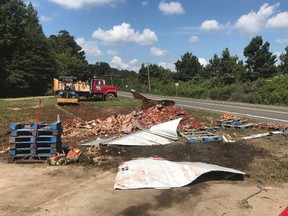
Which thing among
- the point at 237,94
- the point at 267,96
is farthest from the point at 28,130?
the point at 237,94

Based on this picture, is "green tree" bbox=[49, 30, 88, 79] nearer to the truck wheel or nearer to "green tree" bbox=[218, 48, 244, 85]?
"green tree" bbox=[218, 48, 244, 85]

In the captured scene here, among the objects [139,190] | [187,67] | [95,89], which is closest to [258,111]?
[95,89]

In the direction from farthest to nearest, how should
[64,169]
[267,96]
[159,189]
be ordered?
[267,96] < [64,169] < [159,189]

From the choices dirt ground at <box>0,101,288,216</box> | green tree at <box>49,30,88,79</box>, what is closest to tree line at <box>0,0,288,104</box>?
green tree at <box>49,30,88,79</box>

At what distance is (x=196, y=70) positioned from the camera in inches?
3469

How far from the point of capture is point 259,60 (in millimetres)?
57500

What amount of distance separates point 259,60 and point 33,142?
54.3 meters

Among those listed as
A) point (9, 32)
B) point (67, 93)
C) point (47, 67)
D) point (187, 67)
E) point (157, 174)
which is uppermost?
point (9, 32)

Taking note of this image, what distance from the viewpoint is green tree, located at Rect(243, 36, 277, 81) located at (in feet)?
187

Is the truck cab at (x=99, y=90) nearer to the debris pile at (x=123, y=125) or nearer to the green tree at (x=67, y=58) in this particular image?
the debris pile at (x=123, y=125)

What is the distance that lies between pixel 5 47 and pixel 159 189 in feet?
173

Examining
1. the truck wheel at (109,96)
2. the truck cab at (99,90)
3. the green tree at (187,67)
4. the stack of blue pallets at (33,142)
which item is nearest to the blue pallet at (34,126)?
the stack of blue pallets at (33,142)

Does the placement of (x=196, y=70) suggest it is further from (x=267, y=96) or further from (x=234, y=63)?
(x=267, y=96)

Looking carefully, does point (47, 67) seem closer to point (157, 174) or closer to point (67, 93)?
point (67, 93)
